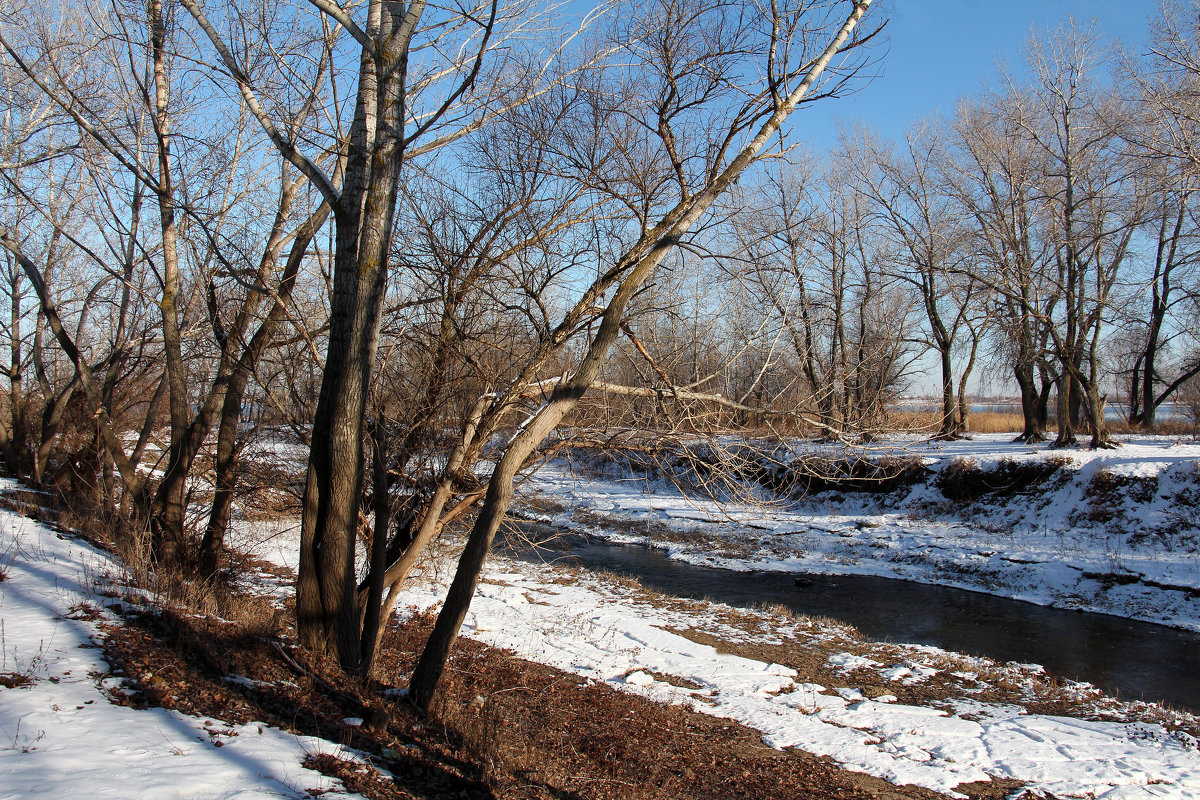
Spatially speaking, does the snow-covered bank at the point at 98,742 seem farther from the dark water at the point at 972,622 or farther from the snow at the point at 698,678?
the dark water at the point at 972,622

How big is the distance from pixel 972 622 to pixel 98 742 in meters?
13.6

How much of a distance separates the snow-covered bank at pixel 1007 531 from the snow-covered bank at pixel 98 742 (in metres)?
8.39

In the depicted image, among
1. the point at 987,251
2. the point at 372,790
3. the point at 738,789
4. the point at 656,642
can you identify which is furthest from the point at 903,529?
the point at 372,790

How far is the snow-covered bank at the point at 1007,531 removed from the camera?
14.4 meters

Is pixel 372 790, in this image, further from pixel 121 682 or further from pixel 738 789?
pixel 738 789

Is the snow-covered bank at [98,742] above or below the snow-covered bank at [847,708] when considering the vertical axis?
above

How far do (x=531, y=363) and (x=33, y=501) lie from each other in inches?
414

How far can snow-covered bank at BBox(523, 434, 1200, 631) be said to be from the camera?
14383 mm

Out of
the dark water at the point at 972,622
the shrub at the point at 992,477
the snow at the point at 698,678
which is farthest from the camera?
the shrub at the point at 992,477

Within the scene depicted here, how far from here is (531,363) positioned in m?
6.36

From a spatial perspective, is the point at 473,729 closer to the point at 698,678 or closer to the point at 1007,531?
the point at 698,678

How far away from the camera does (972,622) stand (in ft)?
42.3

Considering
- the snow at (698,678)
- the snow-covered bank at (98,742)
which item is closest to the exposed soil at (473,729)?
the snow-covered bank at (98,742)

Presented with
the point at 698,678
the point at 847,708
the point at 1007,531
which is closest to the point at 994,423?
the point at 1007,531
